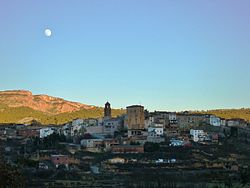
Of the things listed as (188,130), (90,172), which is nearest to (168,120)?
(188,130)

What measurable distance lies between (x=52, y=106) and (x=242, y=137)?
97.7 meters

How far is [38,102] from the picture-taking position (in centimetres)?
16175

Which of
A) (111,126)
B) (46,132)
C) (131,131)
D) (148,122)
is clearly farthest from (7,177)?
(46,132)

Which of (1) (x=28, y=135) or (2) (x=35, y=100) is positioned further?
(2) (x=35, y=100)

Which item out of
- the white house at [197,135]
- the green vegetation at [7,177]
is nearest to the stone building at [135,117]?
the white house at [197,135]

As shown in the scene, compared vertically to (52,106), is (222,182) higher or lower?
lower

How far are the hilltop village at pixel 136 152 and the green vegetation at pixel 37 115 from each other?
3674 cm

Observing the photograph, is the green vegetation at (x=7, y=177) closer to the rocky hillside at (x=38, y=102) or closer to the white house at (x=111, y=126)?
the white house at (x=111, y=126)

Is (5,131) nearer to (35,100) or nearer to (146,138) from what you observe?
(146,138)

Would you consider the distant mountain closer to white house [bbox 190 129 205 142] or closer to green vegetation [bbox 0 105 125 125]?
green vegetation [bbox 0 105 125 125]

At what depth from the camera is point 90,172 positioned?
4697 cm

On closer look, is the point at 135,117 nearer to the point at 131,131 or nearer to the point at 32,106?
the point at 131,131

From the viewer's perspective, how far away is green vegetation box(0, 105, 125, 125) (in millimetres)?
118875

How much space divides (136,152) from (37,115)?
86.0 m
